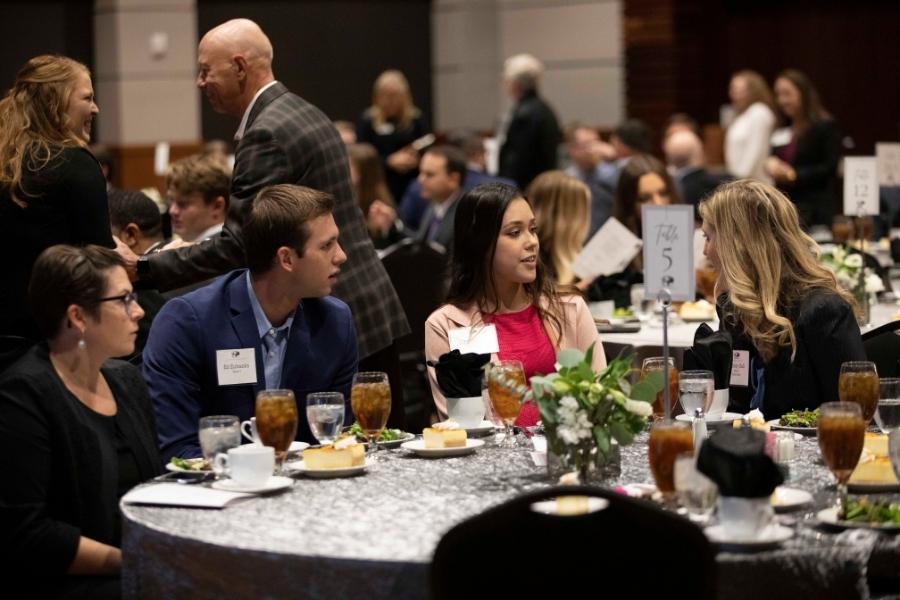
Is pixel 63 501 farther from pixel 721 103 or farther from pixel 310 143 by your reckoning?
pixel 721 103

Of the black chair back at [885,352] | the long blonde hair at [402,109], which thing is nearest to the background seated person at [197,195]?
the black chair back at [885,352]

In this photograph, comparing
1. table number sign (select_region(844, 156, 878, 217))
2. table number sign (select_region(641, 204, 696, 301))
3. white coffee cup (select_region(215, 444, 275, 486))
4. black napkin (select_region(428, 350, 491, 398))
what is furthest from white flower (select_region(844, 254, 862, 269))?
white coffee cup (select_region(215, 444, 275, 486))

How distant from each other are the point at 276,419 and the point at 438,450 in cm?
36

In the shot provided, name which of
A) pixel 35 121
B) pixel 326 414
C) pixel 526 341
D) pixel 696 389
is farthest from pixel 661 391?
pixel 35 121

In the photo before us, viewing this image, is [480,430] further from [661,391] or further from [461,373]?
[661,391]

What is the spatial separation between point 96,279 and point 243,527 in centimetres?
68

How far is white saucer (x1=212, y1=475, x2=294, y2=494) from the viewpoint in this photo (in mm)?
2723

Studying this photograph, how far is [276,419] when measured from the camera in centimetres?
288

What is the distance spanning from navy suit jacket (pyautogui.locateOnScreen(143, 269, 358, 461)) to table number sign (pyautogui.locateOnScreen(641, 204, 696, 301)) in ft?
2.77

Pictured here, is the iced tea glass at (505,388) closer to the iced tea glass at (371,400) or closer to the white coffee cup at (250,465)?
the iced tea glass at (371,400)

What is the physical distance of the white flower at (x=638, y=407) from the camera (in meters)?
2.74

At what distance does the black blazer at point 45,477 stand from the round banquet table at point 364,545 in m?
0.21

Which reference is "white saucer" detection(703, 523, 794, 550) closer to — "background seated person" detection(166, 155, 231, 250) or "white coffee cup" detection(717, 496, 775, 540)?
"white coffee cup" detection(717, 496, 775, 540)

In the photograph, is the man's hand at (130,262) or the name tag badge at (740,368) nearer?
the name tag badge at (740,368)
